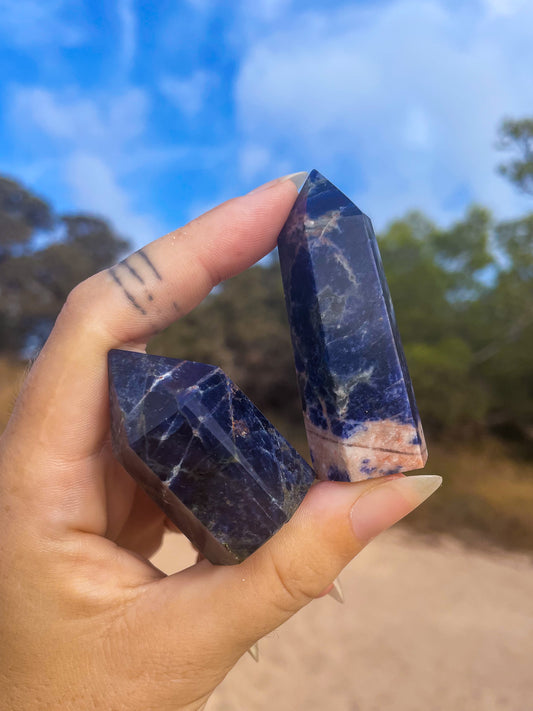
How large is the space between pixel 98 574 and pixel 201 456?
36 centimetres

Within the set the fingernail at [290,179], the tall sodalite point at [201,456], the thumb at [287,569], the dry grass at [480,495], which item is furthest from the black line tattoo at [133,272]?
the dry grass at [480,495]

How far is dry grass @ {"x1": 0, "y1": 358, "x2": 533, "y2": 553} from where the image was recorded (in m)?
4.93

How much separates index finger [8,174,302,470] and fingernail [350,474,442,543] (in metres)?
0.61

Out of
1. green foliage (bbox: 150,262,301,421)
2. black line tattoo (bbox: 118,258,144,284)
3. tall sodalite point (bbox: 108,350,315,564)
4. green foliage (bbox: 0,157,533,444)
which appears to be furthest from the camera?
green foliage (bbox: 150,262,301,421)

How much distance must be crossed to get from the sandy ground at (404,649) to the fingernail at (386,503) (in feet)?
7.48

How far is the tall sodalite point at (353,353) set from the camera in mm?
1156

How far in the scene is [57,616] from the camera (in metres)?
1.06

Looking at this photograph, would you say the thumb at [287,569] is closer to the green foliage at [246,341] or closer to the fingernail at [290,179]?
the fingernail at [290,179]

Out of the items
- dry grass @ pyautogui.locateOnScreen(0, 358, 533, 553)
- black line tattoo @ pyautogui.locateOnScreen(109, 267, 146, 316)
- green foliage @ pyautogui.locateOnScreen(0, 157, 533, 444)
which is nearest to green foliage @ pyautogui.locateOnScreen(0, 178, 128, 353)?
green foliage @ pyautogui.locateOnScreen(0, 157, 533, 444)

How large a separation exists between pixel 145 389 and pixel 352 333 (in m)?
0.48

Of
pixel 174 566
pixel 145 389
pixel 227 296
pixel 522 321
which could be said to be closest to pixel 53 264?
pixel 227 296

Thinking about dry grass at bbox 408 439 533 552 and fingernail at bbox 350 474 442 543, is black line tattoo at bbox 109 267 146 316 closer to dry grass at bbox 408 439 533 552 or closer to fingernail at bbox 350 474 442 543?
fingernail at bbox 350 474 442 543

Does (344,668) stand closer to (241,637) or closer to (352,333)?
(241,637)

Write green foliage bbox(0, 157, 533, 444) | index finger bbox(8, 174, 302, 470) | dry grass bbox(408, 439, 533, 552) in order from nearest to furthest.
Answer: index finger bbox(8, 174, 302, 470) < dry grass bbox(408, 439, 533, 552) < green foliage bbox(0, 157, 533, 444)
